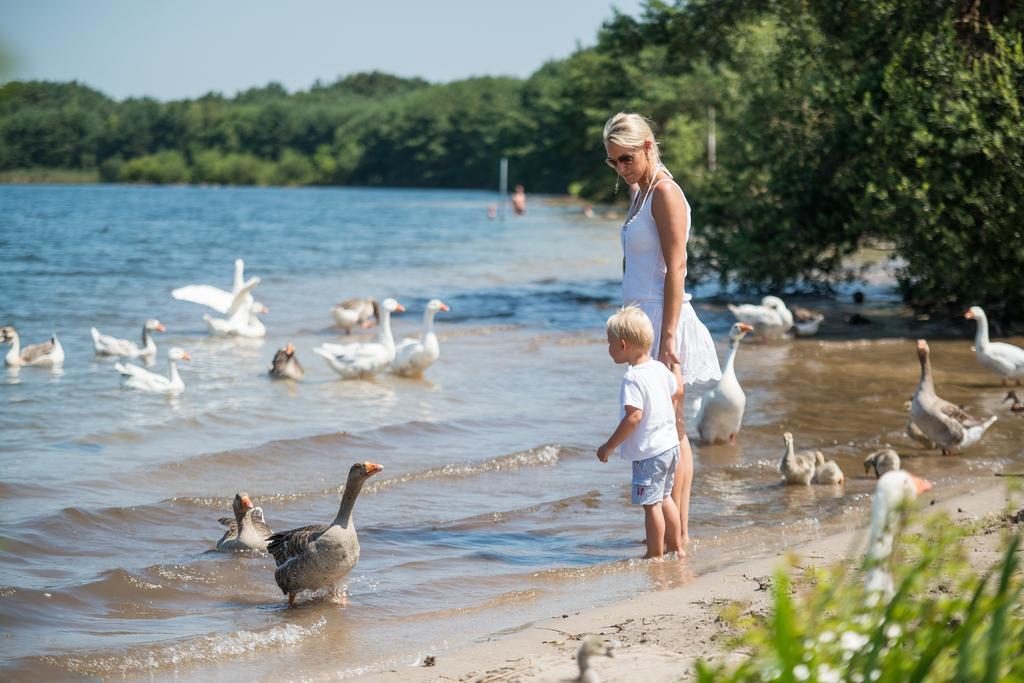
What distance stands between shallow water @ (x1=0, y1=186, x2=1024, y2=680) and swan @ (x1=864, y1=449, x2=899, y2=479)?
15 centimetres

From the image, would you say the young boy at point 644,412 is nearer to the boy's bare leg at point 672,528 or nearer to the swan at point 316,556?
the boy's bare leg at point 672,528

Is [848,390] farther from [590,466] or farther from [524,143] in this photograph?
[524,143]

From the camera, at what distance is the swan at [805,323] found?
16922 mm

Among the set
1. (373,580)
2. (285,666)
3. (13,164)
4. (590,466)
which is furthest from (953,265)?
(13,164)

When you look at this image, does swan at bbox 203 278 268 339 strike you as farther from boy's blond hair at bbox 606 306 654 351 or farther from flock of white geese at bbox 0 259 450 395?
boy's blond hair at bbox 606 306 654 351

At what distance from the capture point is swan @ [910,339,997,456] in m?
9.33

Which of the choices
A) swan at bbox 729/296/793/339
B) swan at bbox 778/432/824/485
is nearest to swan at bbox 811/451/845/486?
swan at bbox 778/432/824/485

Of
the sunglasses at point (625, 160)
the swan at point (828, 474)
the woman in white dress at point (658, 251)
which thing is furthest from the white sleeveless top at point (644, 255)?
the swan at point (828, 474)

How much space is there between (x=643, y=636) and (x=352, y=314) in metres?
14.7

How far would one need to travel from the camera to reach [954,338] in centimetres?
1595

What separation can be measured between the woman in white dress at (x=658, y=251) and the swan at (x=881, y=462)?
108 inches

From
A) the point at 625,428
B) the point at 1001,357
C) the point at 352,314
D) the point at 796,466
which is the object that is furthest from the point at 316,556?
the point at 352,314

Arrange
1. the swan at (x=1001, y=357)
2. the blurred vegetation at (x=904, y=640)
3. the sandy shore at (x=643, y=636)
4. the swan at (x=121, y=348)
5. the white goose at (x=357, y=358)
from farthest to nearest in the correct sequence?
1. the swan at (x=121, y=348)
2. the white goose at (x=357, y=358)
3. the swan at (x=1001, y=357)
4. the sandy shore at (x=643, y=636)
5. the blurred vegetation at (x=904, y=640)

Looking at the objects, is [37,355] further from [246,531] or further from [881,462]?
[881,462]
